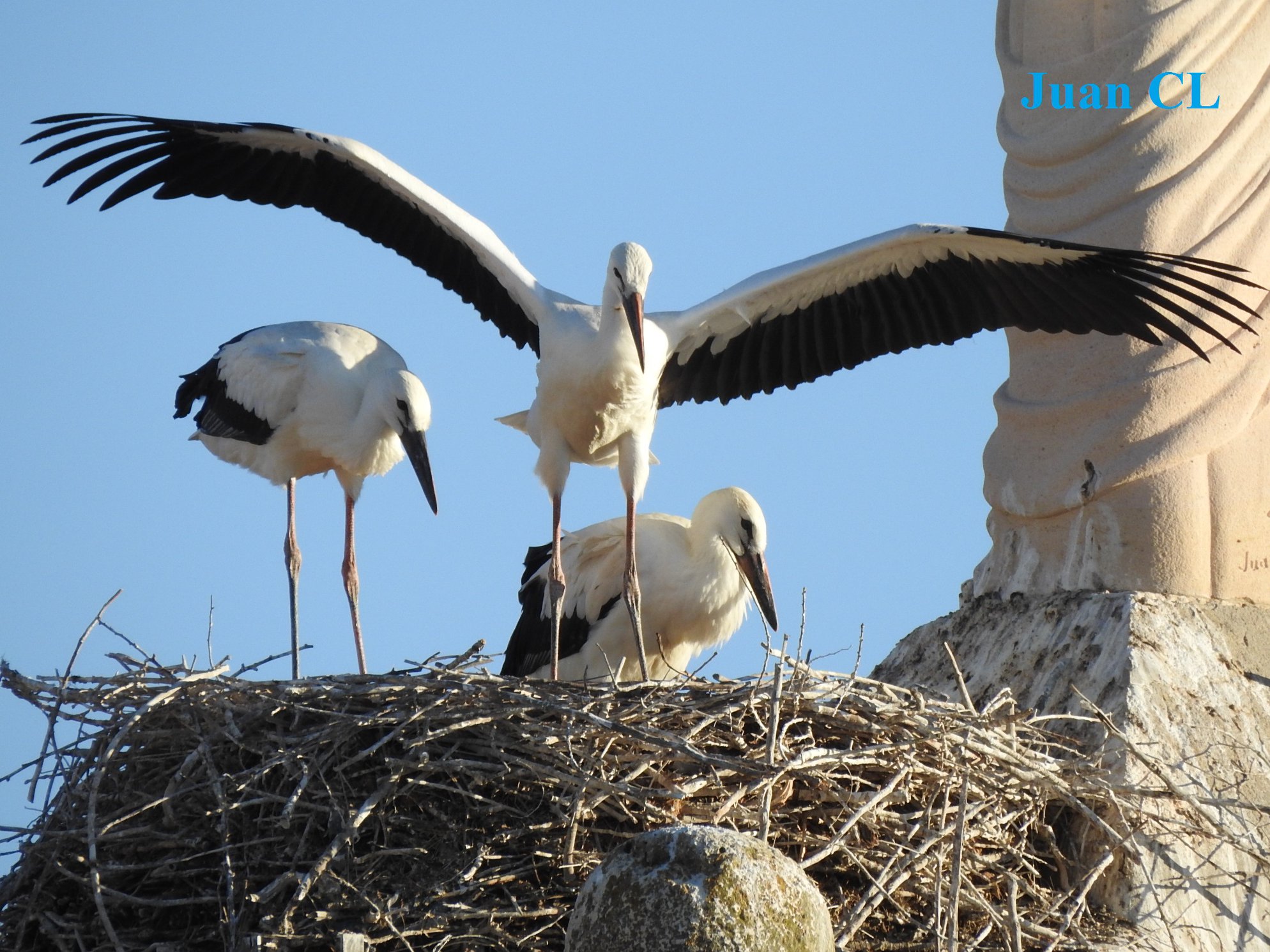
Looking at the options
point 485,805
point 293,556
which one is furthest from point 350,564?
point 485,805

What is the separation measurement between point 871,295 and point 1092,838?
7.39 feet

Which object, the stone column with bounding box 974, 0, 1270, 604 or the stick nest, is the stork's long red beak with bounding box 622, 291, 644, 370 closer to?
the stone column with bounding box 974, 0, 1270, 604

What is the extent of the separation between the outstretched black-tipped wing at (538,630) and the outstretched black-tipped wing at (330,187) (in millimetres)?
1011

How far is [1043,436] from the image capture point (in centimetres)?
614

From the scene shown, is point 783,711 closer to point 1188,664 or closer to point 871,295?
point 1188,664

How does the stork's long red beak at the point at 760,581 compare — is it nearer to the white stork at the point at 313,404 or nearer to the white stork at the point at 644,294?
the white stork at the point at 644,294

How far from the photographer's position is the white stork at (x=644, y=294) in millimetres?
6008

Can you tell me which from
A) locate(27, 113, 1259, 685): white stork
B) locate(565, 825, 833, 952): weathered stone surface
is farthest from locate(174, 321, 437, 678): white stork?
locate(565, 825, 833, 952): weathered stone surface

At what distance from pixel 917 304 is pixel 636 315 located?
1.13m

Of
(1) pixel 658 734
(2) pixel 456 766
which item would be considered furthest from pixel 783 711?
(2) pixel 456 766

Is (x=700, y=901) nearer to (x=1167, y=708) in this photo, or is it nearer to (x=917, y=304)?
(x=1167, y=708)

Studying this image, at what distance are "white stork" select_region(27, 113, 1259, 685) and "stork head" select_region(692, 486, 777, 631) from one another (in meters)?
0.40

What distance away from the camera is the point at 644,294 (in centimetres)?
609

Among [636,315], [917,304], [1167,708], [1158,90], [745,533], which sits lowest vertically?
[1167,708]
